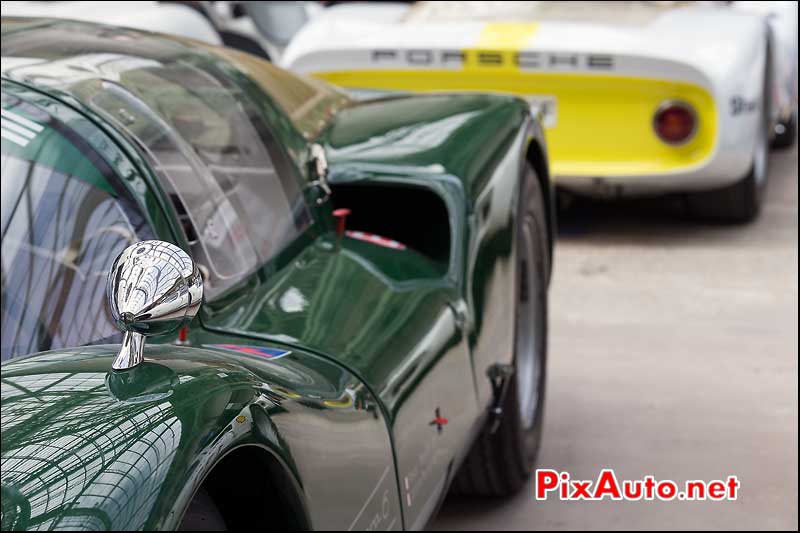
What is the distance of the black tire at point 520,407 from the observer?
3.10m

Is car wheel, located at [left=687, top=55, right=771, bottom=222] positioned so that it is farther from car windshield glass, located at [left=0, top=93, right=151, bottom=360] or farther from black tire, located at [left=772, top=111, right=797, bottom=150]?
car windshield glass, located at [left=0, top=93, right=151, bottom=360]

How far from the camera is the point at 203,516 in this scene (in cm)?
164

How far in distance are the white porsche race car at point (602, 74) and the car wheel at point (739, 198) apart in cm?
7

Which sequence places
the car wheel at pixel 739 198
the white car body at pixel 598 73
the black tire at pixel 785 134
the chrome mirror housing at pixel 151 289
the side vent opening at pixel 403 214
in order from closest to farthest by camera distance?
the chrome mirror housing at pixel 151 289 → the side vent opening at pixel 403 214 → the white car body at pixel 598 73 → the car wheel at pixel 739 198 → the black tire at pixel 785 134

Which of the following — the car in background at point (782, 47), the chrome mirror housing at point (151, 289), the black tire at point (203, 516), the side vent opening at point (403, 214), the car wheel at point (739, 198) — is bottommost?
the car wheel at point (739, 198)

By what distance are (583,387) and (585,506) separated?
817mm

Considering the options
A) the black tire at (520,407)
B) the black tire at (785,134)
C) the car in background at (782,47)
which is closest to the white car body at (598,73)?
the car in background at (782,47)

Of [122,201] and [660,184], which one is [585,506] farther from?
[660,184]

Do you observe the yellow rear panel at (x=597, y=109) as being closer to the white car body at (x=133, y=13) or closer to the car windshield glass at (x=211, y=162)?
the white car body at (x=133, y=13)

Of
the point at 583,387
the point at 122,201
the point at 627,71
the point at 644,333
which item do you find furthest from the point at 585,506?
the point at 627,71

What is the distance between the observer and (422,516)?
229cm

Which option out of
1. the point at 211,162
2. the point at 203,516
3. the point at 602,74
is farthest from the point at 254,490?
the point at 602,74

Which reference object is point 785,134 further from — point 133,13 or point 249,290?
point 249,290

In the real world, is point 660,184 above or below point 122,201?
below
